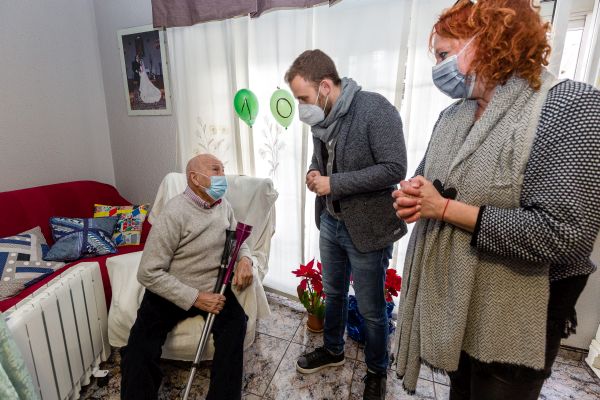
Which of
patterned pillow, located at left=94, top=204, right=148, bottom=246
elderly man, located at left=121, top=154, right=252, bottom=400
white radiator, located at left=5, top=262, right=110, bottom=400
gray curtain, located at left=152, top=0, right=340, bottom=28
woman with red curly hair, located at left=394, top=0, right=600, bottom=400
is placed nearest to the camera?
woman with red curly hair, located at left=394, top=0, right=600, bottom=400

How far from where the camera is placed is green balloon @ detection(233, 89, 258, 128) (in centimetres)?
200

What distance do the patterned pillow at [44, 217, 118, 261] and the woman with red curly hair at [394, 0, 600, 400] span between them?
6.79 feet

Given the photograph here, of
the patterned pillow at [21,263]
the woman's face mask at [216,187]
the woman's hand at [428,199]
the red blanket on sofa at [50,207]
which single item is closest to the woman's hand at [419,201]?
the woman's hand at [428,199]

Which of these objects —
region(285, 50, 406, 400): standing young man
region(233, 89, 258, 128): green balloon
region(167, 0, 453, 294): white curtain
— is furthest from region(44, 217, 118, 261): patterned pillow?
region(285, 50, 406, 400): standing young man

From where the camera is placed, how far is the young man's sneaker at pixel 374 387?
4.71 feet

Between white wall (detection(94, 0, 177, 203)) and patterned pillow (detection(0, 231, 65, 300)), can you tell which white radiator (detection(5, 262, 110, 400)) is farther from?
white wall (detection(94, 0, 177, 203))

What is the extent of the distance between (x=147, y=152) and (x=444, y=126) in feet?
8.33

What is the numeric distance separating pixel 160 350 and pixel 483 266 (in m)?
1.30

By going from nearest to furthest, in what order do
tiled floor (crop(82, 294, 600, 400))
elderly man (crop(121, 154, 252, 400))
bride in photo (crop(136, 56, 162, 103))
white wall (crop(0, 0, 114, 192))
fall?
elderly man (crop(121, 154, 252, 400)) → tiled floor (crop(82, 294, 600, 400)) → white wall (crop(0, 0, 114, 192)) → bride in photo (crop(136, 56, 162, 103))

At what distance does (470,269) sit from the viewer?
0.74 metres

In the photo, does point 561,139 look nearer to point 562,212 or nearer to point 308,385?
point 562,212

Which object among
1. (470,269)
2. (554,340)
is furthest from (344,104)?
(554,340)

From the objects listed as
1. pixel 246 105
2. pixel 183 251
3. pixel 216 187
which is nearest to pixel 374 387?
pixel 183 251

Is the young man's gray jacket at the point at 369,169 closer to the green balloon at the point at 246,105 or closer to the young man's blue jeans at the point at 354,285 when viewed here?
the young man's blue jeans at the point at 354,285
